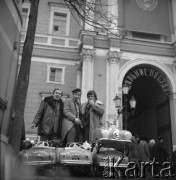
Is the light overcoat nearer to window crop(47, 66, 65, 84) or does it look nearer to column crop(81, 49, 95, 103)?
column crop(81, 49, 95, 103)

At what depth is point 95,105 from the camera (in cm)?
698

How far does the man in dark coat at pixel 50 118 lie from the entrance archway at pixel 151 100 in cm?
943

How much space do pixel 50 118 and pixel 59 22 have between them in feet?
52.9

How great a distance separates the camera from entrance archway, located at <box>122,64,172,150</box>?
18.7 metres

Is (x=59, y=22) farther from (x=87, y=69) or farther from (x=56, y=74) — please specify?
(x=87, y=69)

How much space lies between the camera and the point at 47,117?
22.0ft

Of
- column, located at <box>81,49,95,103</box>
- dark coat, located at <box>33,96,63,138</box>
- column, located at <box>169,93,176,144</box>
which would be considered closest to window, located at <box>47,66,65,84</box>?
column, located at <box>81,49,95,103</box>

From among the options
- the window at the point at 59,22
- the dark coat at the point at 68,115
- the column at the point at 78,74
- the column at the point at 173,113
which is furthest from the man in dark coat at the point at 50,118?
the window at the point at 59,22

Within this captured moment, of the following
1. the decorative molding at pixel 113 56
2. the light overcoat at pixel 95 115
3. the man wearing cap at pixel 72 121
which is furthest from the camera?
the decorative molding at pixel 113 56

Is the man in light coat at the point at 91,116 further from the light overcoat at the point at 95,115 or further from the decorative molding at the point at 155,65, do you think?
the decorative molding at the point at 155,65

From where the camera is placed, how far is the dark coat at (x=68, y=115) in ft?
21.8

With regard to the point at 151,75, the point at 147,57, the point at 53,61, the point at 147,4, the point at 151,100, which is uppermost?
the point at 147,4

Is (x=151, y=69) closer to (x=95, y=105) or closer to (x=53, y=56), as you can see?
(x=53, y=56)

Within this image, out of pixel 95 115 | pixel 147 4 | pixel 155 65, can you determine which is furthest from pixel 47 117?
pixel 147 4
